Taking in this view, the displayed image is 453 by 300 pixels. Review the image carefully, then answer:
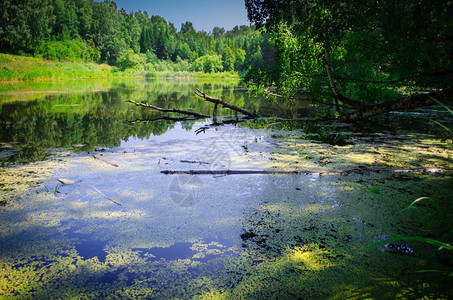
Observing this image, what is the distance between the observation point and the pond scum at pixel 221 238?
60.4 inches

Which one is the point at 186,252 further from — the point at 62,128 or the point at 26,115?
the point at 26,115

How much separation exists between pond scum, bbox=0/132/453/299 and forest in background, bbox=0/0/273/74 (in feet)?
57.0

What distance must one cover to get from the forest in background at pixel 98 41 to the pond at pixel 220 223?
16.5 m

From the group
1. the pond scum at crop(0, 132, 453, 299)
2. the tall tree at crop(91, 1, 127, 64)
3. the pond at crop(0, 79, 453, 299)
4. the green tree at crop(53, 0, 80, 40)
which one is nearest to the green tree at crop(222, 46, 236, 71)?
the tall tree at crop(91, 1, 127, 64)

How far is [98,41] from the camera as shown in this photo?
1850 inches

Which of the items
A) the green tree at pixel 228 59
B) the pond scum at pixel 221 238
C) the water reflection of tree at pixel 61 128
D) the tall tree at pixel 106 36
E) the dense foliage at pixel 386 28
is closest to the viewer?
the pond scum at pixel 221 238

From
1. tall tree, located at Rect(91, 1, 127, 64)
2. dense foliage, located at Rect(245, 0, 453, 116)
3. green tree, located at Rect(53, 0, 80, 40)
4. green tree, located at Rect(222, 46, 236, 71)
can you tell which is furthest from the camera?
green tree, located at Rect(222, 46, 236, 71)

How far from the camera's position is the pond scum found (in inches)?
60.4

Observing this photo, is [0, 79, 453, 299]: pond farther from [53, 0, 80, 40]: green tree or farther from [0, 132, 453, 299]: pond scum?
[53, 0, 80, 40]: green tree

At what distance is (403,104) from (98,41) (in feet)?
174

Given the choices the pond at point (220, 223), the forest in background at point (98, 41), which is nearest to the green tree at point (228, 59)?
the forest in background at point (98, 41)

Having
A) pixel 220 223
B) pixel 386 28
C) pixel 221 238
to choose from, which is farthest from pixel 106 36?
pixel 221 238

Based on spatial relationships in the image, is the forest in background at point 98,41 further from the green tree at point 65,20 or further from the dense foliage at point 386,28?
the dense foliage at point 386,28

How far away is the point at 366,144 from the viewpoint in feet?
15.1
